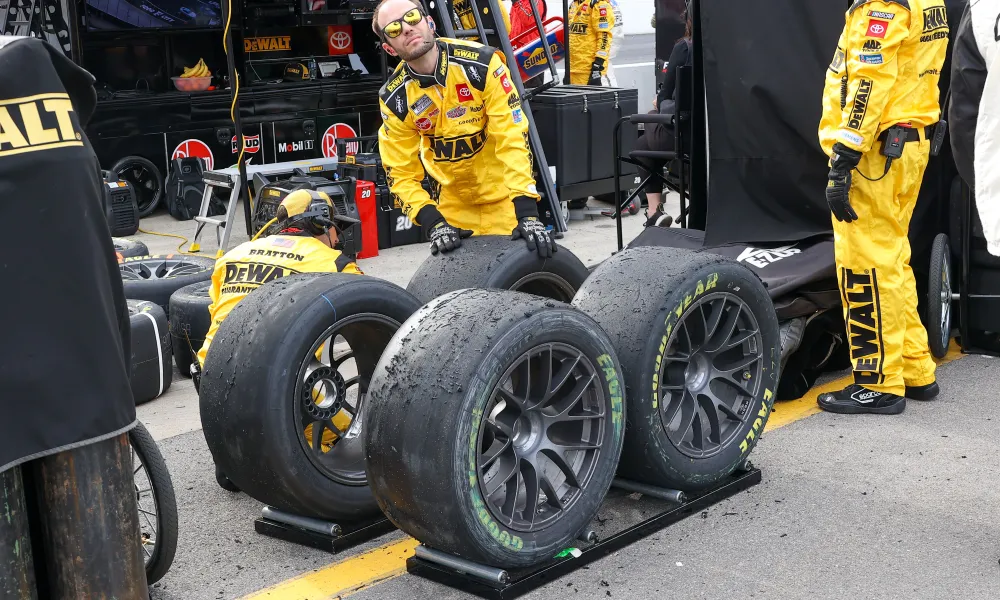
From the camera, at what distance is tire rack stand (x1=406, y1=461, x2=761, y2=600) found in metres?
3.82

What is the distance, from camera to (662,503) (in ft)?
15.2

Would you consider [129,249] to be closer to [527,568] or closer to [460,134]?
[460,134]

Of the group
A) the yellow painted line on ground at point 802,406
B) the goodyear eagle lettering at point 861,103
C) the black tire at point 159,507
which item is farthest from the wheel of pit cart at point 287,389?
the goodyear eagle lettering at point 861,103

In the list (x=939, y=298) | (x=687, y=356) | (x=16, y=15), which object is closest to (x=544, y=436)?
(x=687, y=356)

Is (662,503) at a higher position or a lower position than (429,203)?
lower

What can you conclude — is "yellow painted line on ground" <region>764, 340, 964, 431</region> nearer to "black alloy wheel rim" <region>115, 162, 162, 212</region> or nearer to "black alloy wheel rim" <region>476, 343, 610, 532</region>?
"black alloy wheel rim" <region>476, 343, 610, 532</region>

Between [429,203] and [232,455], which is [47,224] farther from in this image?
[429,203]

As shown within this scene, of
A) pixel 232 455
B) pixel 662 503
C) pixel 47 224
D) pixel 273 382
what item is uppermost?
pixel 47 224

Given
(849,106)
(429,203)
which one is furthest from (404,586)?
(849,106)

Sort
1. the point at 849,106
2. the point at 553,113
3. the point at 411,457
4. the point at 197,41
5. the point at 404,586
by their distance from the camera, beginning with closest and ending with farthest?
the point at 411,457 → the point at 404,586 → the point at 849,106 → the point at 553,113 → the point at 197,41

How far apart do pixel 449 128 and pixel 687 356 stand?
2.14m

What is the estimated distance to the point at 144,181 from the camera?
40.2 feet

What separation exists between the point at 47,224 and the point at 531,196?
3.68 meters

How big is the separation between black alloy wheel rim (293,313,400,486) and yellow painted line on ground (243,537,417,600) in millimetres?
291
